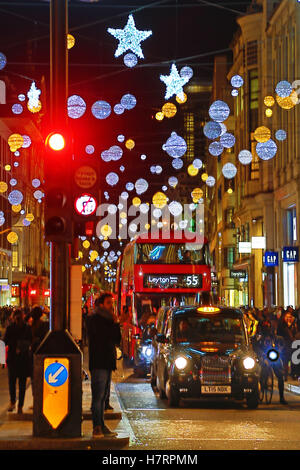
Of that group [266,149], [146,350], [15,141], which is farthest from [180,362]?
[15,141]

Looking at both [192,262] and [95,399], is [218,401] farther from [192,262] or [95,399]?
[192,262]

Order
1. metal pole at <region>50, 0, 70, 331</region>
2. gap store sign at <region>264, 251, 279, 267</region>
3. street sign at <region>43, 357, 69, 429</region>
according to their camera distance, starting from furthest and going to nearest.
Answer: gap store sign at <region>264, 251, 279, 267</region>, metal pole at <region>50, 0, 70, 331</region>, street sign at <region>43, 357, 69, 429</region>

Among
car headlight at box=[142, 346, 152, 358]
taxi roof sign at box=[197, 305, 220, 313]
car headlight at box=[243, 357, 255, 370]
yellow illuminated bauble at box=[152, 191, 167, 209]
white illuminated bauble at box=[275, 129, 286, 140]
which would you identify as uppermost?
white illuminated bauble at box=[275, 129, 286, 140]

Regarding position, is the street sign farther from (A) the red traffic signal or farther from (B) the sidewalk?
(A) the red traffic signal

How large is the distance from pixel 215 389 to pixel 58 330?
5.63 m

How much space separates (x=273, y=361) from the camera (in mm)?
18281

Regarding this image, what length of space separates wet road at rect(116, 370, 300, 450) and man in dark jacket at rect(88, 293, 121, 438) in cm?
66

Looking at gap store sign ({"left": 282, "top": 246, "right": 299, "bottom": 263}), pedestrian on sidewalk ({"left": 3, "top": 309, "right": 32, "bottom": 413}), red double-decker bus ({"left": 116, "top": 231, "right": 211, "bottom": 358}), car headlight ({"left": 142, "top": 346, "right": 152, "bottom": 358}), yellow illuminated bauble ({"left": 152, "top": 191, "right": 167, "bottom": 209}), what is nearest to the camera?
pedestrian on sidewalk ({"left": 3, "top": 309, "right": 32, "bottom": 413})

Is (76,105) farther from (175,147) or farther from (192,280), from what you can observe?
(192,280)

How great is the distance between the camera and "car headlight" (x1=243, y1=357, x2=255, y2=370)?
16875 millimetres

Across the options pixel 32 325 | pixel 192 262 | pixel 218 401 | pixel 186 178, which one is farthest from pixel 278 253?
pixel 186 178

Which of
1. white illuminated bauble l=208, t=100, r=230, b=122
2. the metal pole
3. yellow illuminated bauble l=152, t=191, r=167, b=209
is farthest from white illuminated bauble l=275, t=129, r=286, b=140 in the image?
the metal pole

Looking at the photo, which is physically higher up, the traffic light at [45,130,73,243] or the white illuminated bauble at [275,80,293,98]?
the white illuminated bauble at [275,80,293,98]
